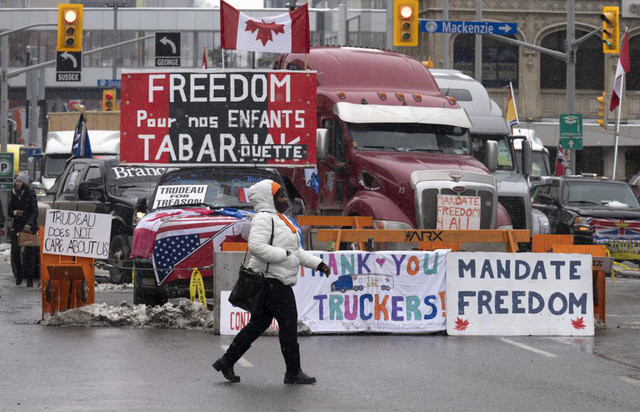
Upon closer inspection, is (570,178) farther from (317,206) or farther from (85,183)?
(85,183)

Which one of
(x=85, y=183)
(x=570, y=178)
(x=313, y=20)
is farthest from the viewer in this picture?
(x=313, y=20)

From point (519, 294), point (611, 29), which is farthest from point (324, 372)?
point (611, 29)

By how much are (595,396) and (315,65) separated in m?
12.1

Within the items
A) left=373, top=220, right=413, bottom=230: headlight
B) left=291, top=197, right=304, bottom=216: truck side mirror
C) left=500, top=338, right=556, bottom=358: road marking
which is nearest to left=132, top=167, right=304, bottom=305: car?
left=291, top=197, right=304, bottom=216: truck side mirror

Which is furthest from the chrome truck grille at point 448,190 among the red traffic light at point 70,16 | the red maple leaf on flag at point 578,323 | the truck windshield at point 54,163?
the truck windshield at point 54,163

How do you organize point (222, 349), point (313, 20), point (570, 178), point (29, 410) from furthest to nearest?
point (313, 20), point (570, 178), point (222, 349), point (29, 410)

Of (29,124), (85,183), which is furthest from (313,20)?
(85,183)

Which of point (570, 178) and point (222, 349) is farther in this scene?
point (570, 178)

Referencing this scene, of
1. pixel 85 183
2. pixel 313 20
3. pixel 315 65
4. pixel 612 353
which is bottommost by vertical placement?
pixel 612 353

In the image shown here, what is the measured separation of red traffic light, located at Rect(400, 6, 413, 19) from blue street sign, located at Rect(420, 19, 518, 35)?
7.88 feet

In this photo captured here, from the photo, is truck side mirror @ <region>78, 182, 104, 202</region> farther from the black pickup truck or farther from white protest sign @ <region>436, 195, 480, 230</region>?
white protest sign @ <region>436, 195, 480, 230</region>

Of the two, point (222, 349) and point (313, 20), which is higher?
point (313, 20)

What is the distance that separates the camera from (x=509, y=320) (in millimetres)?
15039

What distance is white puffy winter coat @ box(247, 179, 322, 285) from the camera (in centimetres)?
1080
